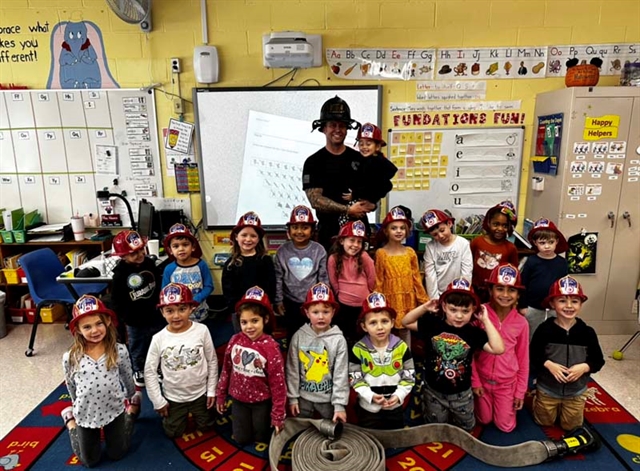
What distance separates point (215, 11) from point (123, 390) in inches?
114

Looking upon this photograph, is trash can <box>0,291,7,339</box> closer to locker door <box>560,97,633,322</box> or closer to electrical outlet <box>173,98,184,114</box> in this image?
electrical outlet <box>173,98,184,114</box>

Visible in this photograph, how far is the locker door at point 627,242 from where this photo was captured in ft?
10.5

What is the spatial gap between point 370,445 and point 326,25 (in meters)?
3.06

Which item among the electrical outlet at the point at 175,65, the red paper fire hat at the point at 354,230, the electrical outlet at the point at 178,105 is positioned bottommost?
the red paper fire hat at the point at 354,230

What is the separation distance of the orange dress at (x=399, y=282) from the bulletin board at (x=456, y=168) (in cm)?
131

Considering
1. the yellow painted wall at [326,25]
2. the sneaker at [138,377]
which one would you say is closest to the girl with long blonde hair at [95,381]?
the sneaker at [138,377]

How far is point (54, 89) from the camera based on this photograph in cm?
361

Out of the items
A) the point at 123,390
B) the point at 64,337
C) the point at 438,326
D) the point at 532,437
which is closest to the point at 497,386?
the point at 532,437

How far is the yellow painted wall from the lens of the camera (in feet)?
11.4

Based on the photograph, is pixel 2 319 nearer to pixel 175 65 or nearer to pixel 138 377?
pixel 138 377

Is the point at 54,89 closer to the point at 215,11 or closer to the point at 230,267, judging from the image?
the point at 215,11

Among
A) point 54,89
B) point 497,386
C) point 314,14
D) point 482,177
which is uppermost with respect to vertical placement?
point 314,14

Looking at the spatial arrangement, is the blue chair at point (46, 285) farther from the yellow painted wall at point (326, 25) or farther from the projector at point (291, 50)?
the projector at point (291, 50)

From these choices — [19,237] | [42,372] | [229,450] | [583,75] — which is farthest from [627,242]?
[19,237]
